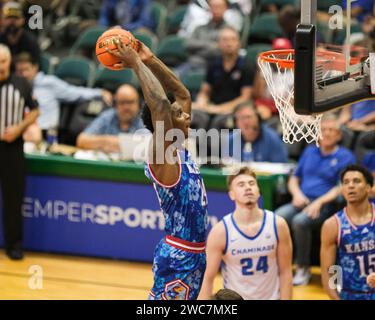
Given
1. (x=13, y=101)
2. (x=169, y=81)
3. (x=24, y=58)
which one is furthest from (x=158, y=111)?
(x=24, y=58)

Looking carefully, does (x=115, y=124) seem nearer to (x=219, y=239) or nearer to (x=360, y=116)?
(x=360, y=116)

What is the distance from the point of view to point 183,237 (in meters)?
6.89

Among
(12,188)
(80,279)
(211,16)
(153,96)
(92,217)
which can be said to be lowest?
(80,279)

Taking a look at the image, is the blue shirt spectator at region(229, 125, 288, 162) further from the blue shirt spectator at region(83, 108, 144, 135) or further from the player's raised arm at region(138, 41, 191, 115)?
the player's raised arm at region(138, 41, 191, 115)

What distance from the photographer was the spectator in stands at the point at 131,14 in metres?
14.1

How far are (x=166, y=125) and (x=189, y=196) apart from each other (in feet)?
1.98

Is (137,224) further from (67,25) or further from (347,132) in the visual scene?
(67,25)

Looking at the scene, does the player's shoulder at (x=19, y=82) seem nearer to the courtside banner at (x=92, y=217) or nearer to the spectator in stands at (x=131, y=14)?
the courtside banner at (x=92, y=217)

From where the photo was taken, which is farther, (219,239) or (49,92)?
(49,92)

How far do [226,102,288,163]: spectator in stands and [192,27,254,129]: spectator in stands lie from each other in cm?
135

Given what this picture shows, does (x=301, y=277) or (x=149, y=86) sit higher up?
(x=149, y=86)

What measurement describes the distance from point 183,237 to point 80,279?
3522 mm

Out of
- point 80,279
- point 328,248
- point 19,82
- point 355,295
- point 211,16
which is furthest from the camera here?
point 211,16

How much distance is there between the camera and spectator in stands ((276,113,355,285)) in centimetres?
994
